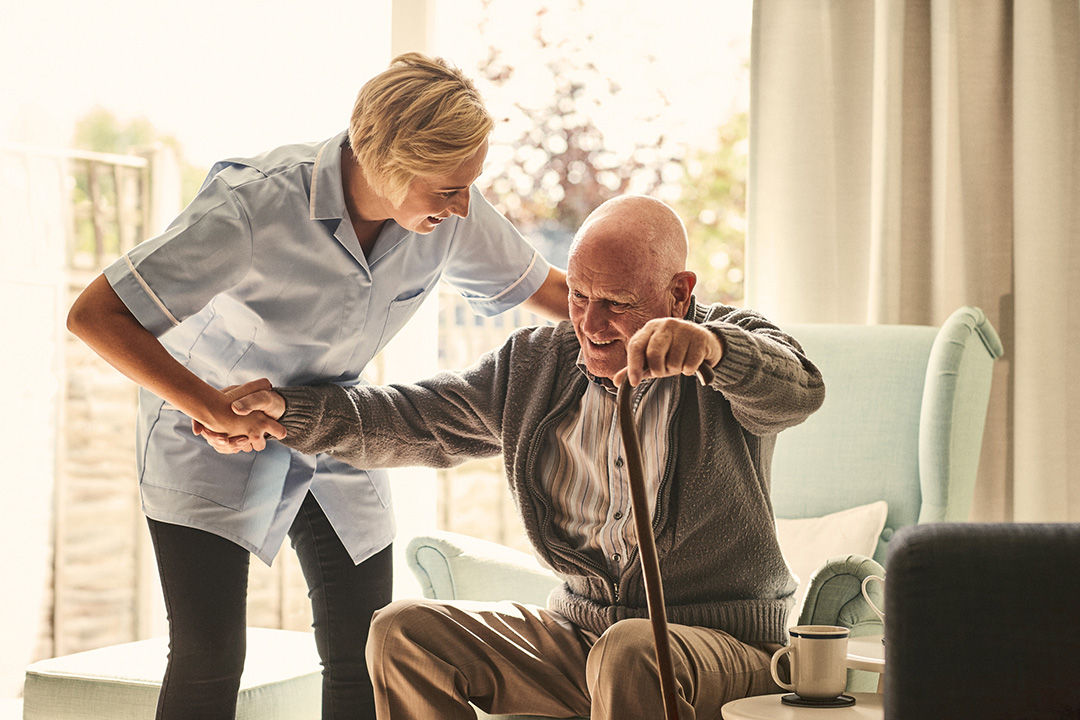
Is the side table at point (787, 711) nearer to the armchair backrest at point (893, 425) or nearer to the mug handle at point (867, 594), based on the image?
the mug handle at point (867, 594)

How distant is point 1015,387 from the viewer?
2.48 m

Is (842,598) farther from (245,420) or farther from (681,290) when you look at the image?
(245,420)

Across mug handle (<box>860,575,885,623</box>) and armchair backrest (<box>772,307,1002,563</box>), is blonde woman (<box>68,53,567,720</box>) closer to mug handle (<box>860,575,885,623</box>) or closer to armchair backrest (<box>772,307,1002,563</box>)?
mug handle (<box>860,575,885,623</box>)

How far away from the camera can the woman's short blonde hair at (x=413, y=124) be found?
1556 mm

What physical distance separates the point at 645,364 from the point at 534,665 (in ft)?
1.92

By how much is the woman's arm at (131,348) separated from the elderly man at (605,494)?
79 mm

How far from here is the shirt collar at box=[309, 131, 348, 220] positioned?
1670 mm

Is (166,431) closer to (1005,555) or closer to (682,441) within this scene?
(682,441)

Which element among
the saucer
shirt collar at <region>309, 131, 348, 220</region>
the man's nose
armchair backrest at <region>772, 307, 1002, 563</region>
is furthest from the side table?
shirt collar at <region>309, 131, 348, 220</region>

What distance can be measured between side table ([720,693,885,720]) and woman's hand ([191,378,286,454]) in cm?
77

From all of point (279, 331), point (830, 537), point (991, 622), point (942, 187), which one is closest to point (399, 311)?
point (279, 331)

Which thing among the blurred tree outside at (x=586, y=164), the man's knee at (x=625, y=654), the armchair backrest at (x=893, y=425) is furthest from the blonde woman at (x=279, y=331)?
the blurred tree outside at (x=586, y=164)

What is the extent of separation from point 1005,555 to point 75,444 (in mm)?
3106

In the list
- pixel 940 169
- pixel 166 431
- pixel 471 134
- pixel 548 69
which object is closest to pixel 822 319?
pixel 940 169
